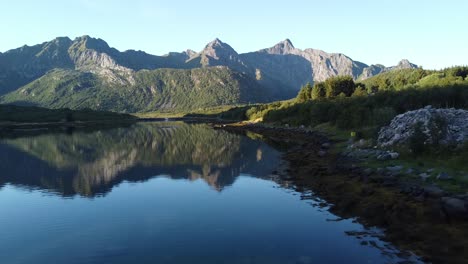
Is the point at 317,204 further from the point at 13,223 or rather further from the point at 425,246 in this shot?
the point at 13,223

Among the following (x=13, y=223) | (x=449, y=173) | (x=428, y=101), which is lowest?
(x=13, y=223)

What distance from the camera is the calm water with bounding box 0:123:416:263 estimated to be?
27.3 metres

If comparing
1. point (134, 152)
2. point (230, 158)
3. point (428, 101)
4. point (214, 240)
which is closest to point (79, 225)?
point (214, 240)

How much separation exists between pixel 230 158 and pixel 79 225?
50.8 metres

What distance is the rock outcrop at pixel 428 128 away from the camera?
5547 centimetres

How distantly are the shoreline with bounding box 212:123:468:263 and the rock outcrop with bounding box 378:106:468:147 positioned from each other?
11.8 m

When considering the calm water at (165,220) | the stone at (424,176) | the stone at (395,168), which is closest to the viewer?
the calm water at (165,220)

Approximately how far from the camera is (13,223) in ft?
121

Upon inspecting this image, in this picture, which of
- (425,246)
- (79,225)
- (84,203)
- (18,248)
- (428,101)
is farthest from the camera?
(428,101)

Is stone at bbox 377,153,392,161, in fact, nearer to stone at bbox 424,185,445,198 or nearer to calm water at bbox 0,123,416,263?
stone at bbox 424,185,445,198

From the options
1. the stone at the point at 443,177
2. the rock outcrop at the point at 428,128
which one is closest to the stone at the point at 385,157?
the rock outcrop at the point at 428,128

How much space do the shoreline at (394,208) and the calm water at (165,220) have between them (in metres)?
2.38

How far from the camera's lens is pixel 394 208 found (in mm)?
35312

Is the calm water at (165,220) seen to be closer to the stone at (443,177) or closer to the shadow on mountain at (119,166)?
the shadow on mountain at (119,166)
